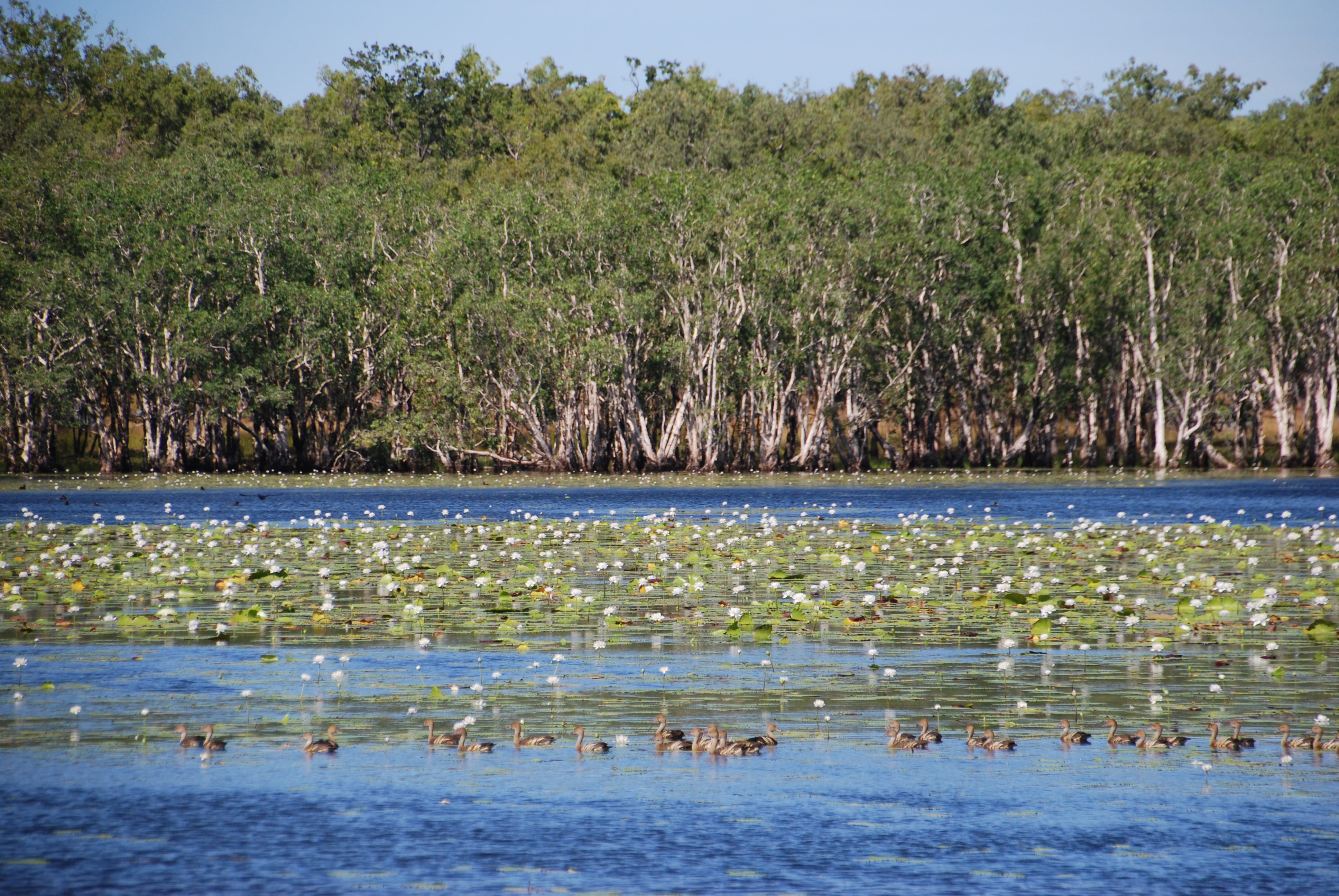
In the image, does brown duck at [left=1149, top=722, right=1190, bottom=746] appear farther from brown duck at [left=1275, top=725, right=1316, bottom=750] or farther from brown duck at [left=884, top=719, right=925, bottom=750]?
brown duck at [left=884, top=719, right=925, bottom=750]

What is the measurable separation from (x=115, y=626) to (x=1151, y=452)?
65188 millimetres

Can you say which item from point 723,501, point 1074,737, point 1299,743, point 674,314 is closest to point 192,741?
point 1074,737

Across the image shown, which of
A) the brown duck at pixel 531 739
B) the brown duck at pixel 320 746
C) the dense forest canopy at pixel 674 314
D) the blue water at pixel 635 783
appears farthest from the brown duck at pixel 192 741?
the dense forest canopy at pixel 674 314

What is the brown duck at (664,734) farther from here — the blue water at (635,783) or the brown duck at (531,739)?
the brown duck at (531,739)

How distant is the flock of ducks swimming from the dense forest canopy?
5087 cm

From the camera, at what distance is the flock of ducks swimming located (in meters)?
10.1

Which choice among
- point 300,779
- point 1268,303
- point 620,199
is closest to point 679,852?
point 300,779

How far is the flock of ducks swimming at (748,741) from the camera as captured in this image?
10.1 metres

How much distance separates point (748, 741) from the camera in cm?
1016

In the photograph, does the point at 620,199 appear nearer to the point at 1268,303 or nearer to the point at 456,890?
the point at 1268,303

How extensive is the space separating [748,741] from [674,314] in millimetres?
56054

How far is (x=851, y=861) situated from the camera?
7.78 metres

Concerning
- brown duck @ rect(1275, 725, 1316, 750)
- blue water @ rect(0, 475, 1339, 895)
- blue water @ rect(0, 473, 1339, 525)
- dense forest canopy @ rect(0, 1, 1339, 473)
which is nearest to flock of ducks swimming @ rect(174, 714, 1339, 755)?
brown duck @ rect(1275, 725, 1316, 750)

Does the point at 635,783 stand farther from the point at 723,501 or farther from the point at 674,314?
the point at 674,314
